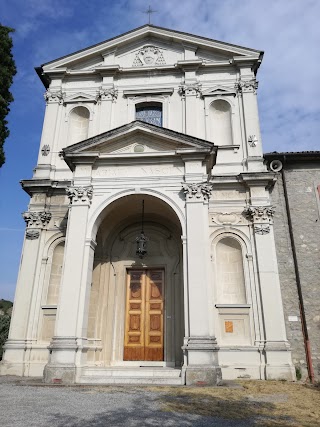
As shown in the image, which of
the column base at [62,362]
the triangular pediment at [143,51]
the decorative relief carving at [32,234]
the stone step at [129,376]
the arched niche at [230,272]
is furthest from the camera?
the triangular pediment at [143,51]

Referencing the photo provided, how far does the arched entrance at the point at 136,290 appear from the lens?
40.2ft

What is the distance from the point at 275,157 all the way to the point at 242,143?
1.47 m

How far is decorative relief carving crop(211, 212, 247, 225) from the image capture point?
43.5 feet

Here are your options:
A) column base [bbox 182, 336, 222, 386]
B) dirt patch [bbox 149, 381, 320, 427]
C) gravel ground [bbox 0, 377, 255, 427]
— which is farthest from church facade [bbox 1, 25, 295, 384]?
gravel ground [bbox 0, 377, 255, 427]

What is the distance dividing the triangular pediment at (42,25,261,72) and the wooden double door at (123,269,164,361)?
9828 mm

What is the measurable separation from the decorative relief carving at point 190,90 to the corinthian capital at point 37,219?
7.77 metres

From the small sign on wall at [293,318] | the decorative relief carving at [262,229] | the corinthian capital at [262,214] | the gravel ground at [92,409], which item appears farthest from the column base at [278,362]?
the gravel ground at [92,409]

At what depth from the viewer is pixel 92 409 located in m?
5.96

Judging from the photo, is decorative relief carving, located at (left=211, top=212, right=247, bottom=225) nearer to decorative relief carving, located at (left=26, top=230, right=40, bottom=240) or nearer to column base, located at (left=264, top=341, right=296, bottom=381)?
column base, located at (left=264, top=341, right=296, bottom=381)

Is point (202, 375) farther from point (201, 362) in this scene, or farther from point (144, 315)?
point (144, 315)

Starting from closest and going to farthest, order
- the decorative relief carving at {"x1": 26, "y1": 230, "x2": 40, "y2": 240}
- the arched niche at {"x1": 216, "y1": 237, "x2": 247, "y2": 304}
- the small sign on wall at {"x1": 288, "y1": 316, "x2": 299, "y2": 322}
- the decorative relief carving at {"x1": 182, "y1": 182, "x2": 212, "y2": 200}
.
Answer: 1. the decorative relief carving at {"x1": 182, "y1": 182, "x2": 212, "y2": 200}
2. the arched niche at {"x1": 216, "y1": 237, "x2": 247, "y2": 304}
3. the small sign on wall at {"x1": 288, "y1": 316, "x2": 299, "y2": 322}
4. the decorative relief carving at {"x1": 26, "y1": 230, "x2": 40, "y2": 240}

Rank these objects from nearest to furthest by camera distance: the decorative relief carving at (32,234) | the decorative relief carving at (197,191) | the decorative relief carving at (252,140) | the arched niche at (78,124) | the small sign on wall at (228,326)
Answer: the decorative relief carving at (197,191) → the small sign on wall at (228,326) → the decorative relief carving at (32,234) → the decorative relief carving at (252,140) → the arched niche at (78,124)

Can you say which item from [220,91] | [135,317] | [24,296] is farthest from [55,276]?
[220,91]

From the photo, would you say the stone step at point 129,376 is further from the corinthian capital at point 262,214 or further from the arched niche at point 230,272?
the corinthian capital at point 262,214
